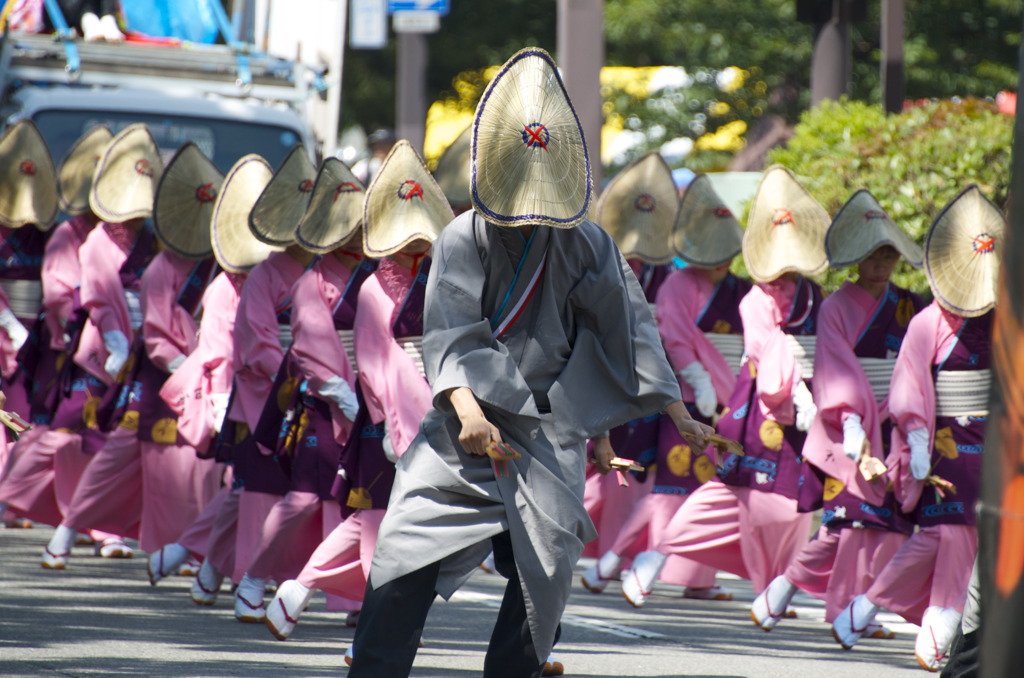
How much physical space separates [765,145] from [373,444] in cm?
1180

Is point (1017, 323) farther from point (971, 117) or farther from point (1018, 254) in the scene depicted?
point (971, 117)

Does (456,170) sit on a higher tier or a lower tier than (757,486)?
higher

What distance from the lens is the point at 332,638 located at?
6.77 metres

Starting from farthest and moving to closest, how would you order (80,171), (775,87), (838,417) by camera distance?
(775,87) → (80,171) → (838,417)

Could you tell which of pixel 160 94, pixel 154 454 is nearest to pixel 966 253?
pixel 154 454

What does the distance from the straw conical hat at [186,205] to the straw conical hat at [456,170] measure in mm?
1183

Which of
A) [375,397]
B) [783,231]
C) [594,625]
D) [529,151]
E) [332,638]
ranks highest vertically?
[529,151]

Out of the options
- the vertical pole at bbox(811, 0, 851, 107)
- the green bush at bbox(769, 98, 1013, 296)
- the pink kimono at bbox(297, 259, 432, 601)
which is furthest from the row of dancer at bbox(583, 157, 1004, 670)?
the vertical pole at bbox(811, 0, 851, 107)

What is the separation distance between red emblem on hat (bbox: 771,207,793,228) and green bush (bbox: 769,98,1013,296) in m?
1.40

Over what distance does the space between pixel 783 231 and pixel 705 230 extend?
76cm

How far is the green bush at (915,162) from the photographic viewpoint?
9.51m

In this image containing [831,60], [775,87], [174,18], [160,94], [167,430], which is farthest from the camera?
[775,87]

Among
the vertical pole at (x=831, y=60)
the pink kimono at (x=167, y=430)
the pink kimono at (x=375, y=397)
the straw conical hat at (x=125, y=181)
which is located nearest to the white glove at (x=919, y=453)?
the pink kimono at (x=375, y=397)

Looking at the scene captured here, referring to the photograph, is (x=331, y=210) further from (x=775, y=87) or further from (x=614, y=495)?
(x=775, y=87)
